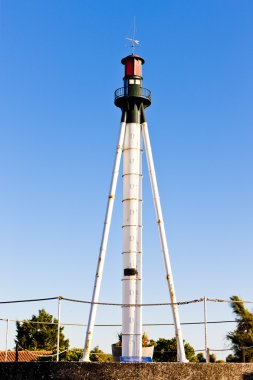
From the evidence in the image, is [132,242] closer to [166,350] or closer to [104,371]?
[104,371]

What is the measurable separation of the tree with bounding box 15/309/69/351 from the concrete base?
52.5m

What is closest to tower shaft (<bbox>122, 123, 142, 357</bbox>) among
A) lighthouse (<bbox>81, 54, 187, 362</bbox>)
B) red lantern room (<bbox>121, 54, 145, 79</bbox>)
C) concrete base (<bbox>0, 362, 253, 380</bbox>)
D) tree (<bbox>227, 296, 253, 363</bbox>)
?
lighthouse (<bbox>81, 54, 187, 362</bbox>)

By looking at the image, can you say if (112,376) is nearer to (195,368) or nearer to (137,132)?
(195,368)

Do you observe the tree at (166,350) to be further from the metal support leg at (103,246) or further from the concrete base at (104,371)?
the concrete base at (104,371)

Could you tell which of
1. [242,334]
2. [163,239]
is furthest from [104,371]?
[242,334]

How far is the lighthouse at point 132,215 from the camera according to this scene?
2970 cm

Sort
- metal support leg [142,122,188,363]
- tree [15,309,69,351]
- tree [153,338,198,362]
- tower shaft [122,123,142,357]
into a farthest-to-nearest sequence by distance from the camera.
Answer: tree [15,309,69,351] → tree [153,338,198,362] → tower shaft [122,123,142,357] → metal support leg [142,122,188,363]

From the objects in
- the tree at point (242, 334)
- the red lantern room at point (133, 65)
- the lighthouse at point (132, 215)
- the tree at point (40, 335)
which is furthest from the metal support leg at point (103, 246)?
the tree at point (40, 335)

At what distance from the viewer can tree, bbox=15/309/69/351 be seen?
65.4 metres

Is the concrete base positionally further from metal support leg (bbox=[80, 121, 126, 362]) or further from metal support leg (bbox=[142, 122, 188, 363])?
metal support leg (bbox=[80, 121, 126, 362])

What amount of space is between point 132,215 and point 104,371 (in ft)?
59.9

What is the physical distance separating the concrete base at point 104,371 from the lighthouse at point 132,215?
15052 millimetres

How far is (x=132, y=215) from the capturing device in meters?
31.1

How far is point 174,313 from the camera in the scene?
96.9ft
